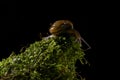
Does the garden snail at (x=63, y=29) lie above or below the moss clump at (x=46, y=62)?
above

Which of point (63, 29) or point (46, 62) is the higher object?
point (63, 29)

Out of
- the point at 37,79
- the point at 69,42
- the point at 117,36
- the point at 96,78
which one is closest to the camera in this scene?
the point at 37,79

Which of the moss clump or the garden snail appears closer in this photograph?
the moss clump

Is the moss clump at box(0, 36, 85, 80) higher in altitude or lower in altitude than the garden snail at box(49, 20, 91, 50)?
lower

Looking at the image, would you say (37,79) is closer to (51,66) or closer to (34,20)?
(51,66)

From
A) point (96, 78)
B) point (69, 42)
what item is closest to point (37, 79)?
point (69, 42)

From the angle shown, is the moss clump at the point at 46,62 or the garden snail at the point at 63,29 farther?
the garden snail at the point at 63,29

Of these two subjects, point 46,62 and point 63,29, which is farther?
point 63,29

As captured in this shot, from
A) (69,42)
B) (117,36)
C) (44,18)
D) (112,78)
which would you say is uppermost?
(44,18)
